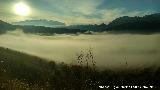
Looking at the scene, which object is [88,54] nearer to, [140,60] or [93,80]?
[93,80]

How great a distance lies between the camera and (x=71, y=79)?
14539 millimetres

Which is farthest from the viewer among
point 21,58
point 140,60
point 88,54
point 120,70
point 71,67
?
point 140,60

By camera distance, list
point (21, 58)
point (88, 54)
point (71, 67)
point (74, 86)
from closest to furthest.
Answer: point (74, 86) < point (88, 54) < point (71, 67) < point (21, 58)

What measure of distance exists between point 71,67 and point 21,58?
363ft

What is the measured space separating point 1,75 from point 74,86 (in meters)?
3.98

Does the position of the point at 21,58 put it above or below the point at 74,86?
below

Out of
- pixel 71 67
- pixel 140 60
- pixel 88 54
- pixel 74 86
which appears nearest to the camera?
pixel 74 86

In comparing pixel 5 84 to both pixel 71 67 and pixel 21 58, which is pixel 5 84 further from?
pixel 21 58

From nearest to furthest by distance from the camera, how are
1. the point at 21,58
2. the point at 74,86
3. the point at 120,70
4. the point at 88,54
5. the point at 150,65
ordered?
the point at 74,86, the point at 88,54, the point at 21,58, the point at 120,70, the point at 150,65

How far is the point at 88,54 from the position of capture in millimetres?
14773

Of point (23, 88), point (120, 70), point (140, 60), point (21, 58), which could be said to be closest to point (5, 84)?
point (23, 88)

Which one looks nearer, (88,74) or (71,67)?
(88,74)

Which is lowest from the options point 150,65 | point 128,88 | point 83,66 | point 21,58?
point 150,65

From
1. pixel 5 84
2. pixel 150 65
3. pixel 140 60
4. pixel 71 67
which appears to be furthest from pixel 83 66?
pixel 150 65
